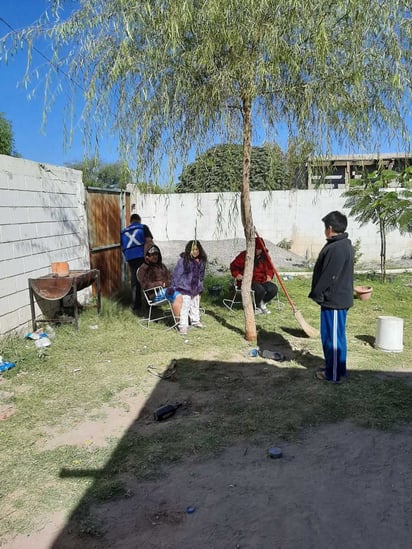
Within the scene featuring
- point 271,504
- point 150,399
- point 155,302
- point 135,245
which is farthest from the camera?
point 135,245

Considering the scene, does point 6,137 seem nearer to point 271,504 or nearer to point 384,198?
point 384,198

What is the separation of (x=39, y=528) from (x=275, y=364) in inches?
123

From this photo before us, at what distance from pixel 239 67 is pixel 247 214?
1.64m

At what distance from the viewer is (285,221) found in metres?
13.5

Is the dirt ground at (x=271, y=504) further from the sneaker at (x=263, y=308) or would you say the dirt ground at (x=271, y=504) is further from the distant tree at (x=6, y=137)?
the distant tree at (x=6, y=137)

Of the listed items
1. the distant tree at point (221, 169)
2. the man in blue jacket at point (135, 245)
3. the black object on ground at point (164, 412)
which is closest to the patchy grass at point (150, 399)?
the black object on ground at point (164, 412)

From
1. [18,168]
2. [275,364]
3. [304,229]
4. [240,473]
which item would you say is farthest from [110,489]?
[304,229]

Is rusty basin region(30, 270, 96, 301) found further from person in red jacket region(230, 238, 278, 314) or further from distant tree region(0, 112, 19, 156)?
distant tree region(0, 112, 19, 156)

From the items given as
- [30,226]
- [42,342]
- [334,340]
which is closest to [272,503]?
[334,340]

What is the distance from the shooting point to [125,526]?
2.37 m

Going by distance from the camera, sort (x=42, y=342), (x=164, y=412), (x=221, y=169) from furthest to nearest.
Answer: (x=42, y=342) → (x=221, y=169) → (x=164, y=412)

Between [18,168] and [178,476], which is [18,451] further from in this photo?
[18,168]

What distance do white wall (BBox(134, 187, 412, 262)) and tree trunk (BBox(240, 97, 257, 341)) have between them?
684cm

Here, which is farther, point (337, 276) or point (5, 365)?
point (5, 365)
